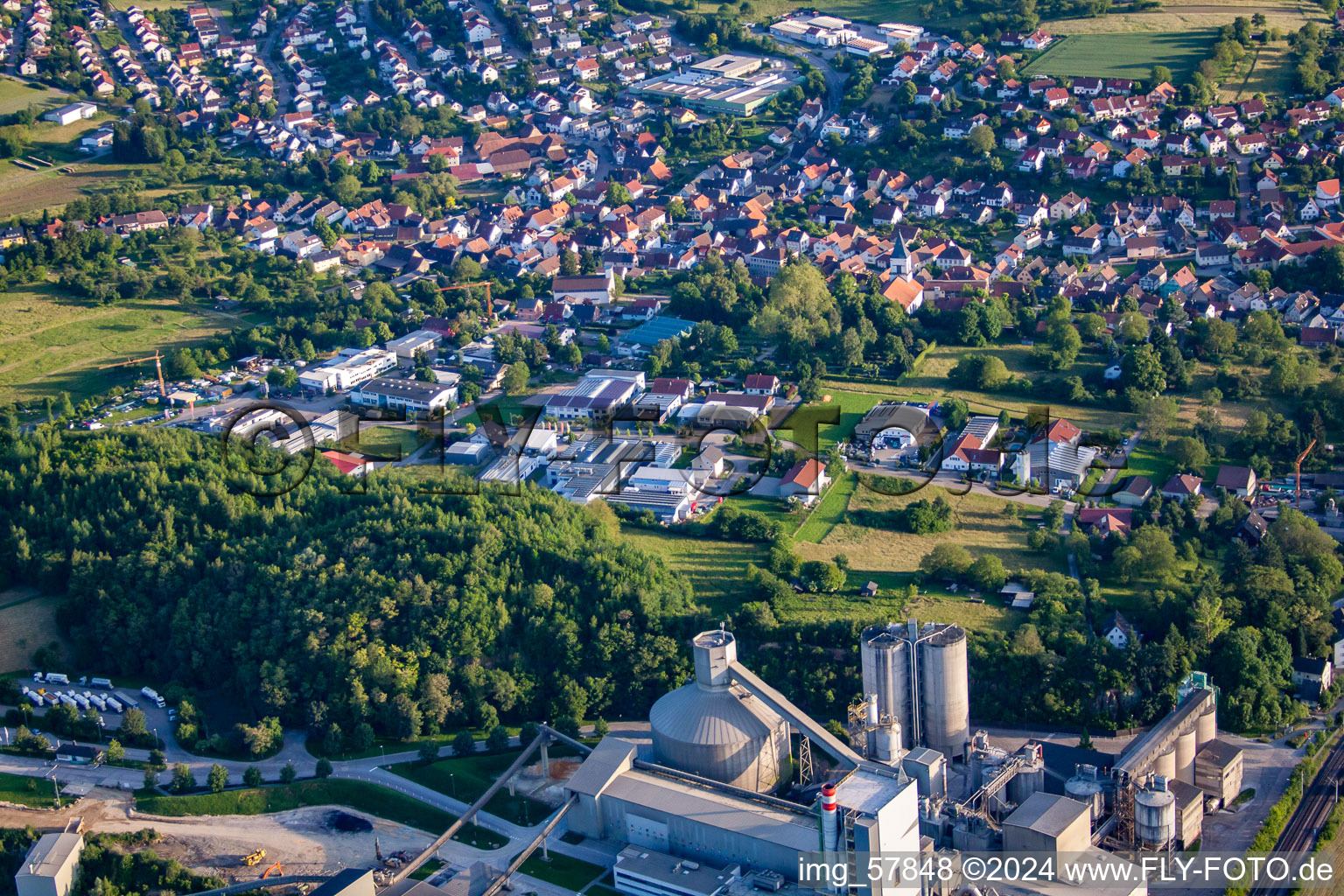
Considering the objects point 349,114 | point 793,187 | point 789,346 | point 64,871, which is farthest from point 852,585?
point 349,114

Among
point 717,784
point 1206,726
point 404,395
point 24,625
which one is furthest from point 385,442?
point 1206,726

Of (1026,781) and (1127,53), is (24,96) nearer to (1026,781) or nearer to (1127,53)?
(1127,53)

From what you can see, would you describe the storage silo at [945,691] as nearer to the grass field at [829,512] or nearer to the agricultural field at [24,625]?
Result: the grass field at [829,512]

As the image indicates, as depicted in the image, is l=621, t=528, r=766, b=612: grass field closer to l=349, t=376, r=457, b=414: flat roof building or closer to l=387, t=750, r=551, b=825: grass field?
l=387, t=750, r=551, b=825: grass field

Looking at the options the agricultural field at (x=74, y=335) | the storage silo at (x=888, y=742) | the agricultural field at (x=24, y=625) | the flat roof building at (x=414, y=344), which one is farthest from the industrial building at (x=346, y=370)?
the storage silo at (x=888, y=742)

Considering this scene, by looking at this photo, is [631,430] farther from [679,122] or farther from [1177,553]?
[679,122]

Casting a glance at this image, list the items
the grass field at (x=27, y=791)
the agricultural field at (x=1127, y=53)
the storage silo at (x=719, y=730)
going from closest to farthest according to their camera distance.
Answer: the storage silo at (x=719, y=730) → the grass field at (x=27, y=791) → the agricultural field at (x=1127, y=53)

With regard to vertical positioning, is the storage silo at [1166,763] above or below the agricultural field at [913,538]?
below
